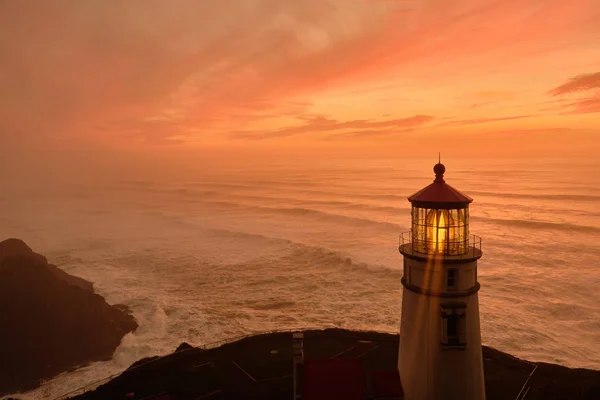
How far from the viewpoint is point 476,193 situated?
9388 cm

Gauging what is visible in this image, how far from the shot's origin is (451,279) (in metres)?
9.49

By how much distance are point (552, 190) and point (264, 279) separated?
261 ft

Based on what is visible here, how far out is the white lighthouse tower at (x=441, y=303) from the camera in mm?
9477

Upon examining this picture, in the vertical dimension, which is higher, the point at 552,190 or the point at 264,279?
the point at 552,190

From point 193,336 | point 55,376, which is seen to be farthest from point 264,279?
point 55,376

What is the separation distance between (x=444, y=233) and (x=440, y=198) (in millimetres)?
942

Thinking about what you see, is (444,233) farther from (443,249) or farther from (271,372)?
(271,372)

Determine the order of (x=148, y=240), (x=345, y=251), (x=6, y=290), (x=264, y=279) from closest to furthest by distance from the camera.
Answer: (x=6, y=290), (x=264, y=279), (x=345, y=251), (x=148, y=240)

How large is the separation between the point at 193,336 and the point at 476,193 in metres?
84.4

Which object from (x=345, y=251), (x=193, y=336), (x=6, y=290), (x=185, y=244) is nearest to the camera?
(x=193, y=336)

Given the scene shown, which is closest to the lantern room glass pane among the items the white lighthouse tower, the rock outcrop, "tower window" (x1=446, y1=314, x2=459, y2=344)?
the white lighthouse tower

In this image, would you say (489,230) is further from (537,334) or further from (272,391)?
(272,391)

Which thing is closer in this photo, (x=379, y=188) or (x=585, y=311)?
(x=585, y=311)

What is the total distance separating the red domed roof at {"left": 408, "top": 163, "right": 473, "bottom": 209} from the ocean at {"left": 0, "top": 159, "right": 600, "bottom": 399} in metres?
17.6
